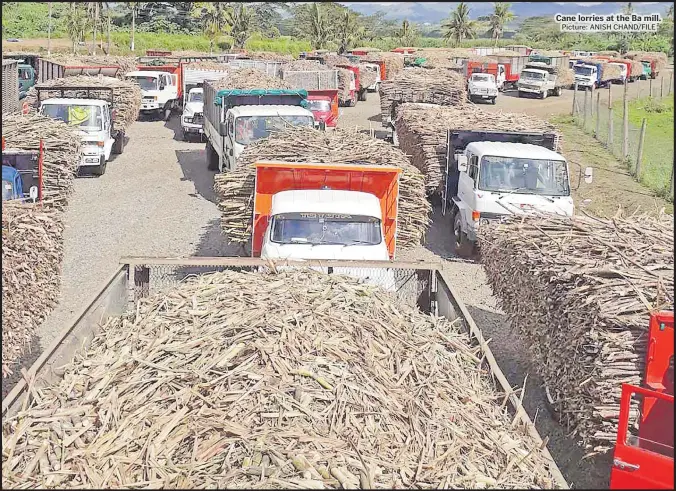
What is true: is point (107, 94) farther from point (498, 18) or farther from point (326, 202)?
point (498, 18)

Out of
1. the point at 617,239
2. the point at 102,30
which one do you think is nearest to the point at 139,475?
the point at 617,239

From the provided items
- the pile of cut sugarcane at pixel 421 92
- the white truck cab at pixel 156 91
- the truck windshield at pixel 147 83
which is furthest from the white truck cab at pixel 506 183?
the truck windshield at pixel 147 83

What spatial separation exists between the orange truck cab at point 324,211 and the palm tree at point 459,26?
290ft

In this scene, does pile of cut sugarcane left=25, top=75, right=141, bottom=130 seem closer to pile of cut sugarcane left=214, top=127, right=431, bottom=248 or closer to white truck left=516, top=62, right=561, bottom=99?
pile of cut sugarcane left=214, top=127, right=431, bottom=248

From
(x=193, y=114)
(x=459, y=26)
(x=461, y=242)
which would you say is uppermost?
(x=459, y=26)

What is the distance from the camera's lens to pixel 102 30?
62.7 metres

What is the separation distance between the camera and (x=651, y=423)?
606 cm

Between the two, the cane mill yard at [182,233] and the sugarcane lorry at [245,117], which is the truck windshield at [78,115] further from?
the sugarcane lorry at [245,117]

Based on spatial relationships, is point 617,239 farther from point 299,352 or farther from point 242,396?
point 242,396

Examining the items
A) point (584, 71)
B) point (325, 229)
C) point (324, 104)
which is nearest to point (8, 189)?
point (325, 229)

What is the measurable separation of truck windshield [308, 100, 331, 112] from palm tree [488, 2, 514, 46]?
258ft

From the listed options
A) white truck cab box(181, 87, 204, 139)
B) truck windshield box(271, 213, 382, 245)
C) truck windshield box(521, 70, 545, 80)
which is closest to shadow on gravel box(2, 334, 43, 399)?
truck windshield box(271, 213, 382, 245)

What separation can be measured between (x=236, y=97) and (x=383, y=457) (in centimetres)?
1508

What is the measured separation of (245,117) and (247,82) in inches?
305
